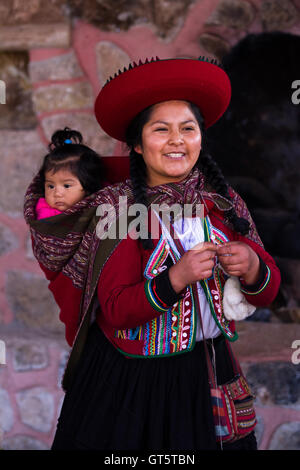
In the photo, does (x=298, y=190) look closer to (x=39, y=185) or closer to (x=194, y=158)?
(x=194, y=158)

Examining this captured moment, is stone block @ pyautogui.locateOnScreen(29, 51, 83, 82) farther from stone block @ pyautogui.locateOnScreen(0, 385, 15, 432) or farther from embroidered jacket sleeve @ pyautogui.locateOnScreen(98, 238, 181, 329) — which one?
stone block @ pyautogui.locateOnScreen(0, 385, 15, 432)

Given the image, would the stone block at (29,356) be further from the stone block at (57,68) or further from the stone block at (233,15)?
the stone block at (233,15)

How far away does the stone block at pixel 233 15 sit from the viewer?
181 centimetres

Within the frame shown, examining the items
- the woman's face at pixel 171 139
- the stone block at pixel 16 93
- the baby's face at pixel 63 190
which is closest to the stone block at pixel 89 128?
the stone block at pixel 16 93

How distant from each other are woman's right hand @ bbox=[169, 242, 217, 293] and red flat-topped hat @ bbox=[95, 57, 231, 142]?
1.45ft

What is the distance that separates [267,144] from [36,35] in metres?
1.16

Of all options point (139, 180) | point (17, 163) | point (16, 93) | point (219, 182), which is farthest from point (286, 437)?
point (16, 93)

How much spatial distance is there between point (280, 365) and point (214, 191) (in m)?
1.09

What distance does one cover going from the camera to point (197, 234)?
1.25m

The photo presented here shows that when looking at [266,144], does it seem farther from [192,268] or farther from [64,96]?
[192,268]

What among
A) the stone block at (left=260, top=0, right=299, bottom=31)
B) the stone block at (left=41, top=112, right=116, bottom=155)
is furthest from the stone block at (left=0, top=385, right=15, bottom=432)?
the stone block at (left=260, top=0, right=299, bottom=31)

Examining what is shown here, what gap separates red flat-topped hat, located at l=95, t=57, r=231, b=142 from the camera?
1.19 m

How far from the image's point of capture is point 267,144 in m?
2.13

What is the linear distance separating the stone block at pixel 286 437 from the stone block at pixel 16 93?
1.80m
